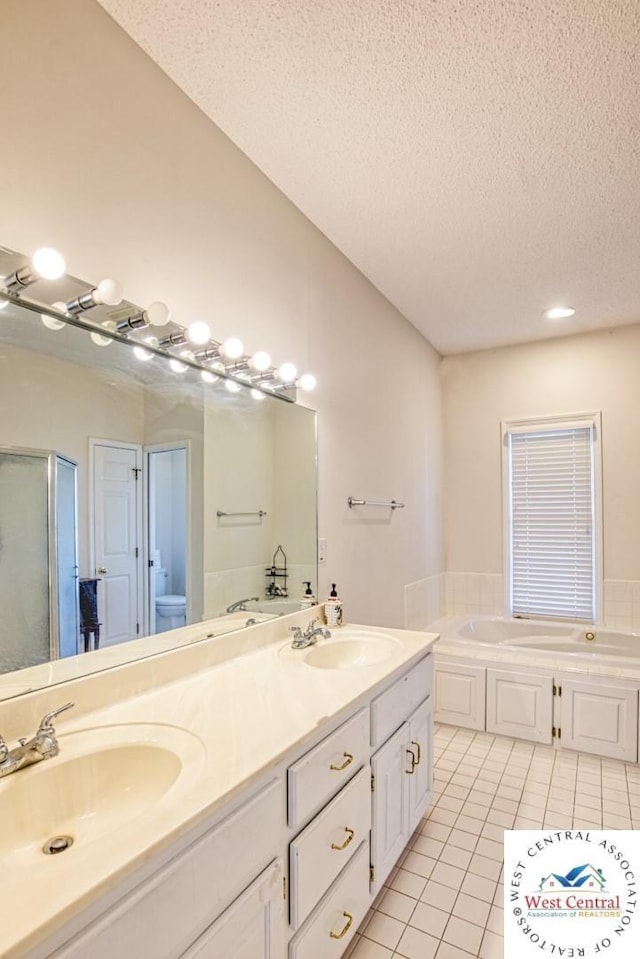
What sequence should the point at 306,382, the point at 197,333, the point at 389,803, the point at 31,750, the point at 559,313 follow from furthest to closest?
1. the point at 559,313
2. the point at 306,382
3. the point at 389,803
4. the point at 197,333
5. the point at 31,750

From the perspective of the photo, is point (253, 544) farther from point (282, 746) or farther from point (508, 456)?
point (508, 456)

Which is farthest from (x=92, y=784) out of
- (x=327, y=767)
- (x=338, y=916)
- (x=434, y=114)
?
(x=434, y=114)

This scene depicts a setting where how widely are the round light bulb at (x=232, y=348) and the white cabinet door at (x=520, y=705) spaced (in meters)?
2.34

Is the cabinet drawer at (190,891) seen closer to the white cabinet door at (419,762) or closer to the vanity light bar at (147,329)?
the white cabinet door at (419,762)

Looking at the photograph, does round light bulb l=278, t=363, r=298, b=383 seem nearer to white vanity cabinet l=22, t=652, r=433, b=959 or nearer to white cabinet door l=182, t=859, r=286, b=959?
white vanity cabinet l=22, t=652, r=433, b=959

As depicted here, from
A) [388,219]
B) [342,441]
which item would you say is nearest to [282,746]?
[342,441]

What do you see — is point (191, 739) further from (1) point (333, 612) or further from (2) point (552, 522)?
(2) point (552, 522)

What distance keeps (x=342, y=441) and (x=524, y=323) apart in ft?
5.89

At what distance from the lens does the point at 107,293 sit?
3.88 feet

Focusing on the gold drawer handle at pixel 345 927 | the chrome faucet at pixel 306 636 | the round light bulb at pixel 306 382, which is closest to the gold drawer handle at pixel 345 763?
the gold drawer handle at pixel 345 927

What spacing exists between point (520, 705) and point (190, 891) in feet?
8.22

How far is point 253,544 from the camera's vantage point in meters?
1.98

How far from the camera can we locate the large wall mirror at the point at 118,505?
44.7 inches

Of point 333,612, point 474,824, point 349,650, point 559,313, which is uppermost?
point 559,313
